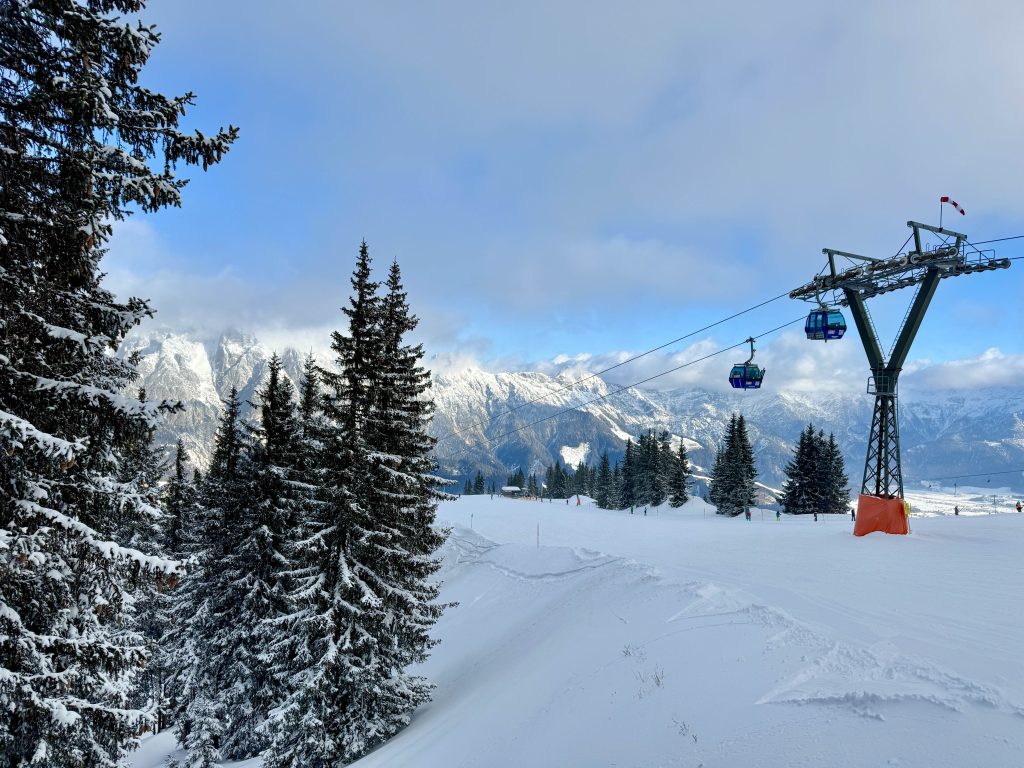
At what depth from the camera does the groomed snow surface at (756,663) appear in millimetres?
6410

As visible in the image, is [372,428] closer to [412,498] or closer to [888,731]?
[412,498]

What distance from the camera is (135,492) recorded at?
27.7ft

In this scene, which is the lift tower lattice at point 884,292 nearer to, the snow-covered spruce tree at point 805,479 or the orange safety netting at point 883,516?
the orange safety netting at point 883,516

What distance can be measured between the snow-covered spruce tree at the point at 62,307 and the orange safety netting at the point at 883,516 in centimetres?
2310

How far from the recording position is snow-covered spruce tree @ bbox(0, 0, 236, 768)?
20.3ft

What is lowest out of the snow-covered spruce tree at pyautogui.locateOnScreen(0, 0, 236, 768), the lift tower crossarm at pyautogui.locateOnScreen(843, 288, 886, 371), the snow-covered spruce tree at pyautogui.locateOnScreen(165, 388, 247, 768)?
the snow-covered spruce tree at pyautogui.locateOnScreen(165, 388, 247, 768)

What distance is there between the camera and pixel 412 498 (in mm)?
17188

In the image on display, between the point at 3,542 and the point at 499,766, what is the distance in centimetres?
838

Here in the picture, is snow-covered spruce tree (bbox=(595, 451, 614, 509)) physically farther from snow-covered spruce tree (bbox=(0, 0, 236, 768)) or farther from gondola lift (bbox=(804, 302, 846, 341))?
snow-covered spruce tree (bbox=(0, 0, 236, 768))

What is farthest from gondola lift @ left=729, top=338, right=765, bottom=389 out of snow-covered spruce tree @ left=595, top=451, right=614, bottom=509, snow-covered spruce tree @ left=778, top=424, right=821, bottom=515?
snow-covered spruce tree @ left=595, top=451, right=614, bottom=509

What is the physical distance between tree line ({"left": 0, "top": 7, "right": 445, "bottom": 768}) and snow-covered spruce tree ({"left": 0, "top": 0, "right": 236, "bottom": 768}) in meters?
0.03

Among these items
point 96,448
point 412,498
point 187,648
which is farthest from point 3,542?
point 187,648

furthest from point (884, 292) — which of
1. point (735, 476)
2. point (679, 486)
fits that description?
point (679, 486)

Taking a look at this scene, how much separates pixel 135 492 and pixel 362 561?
374 inches
